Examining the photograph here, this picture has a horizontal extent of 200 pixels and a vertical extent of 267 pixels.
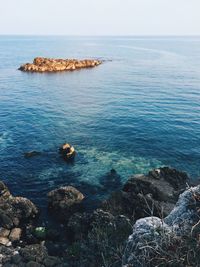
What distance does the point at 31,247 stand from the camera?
96.2ft

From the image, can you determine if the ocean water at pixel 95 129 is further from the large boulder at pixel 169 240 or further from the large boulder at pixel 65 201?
the large boulder at pixel 169 240

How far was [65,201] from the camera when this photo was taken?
1452 inches

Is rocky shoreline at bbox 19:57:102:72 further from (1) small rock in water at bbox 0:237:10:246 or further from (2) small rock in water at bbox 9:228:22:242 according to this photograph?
(1) small rock in water at bbox 0:237:10:246

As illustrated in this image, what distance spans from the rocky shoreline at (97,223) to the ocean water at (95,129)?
3246 mm

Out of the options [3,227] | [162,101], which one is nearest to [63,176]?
[3,227]

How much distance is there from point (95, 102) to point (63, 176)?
1549 inches

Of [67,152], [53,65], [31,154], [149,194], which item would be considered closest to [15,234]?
[149,194]

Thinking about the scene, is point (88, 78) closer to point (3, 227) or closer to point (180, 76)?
point (180, 76)

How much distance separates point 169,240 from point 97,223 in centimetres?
1285

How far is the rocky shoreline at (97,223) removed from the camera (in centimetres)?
1962

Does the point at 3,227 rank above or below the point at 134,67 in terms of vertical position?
below

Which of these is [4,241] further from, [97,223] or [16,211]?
[97,223]

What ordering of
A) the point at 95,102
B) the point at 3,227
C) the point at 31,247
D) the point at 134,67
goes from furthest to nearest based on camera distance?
the point at 134,67 < the point at 95,102 < the point at 3,227 < the point at 31,247

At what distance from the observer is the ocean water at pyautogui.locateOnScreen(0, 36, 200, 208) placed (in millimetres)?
44750
